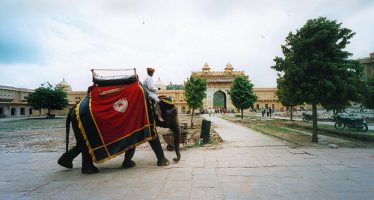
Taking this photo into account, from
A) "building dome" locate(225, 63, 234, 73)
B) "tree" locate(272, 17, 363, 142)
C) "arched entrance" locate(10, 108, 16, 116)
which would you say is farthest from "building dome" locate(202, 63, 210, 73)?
"tree" locate(272, 17, 363, 142)

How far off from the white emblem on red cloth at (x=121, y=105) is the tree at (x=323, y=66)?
7147mm

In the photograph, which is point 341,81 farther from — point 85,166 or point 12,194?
point 12,194

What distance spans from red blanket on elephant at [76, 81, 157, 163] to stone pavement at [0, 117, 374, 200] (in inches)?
24.3

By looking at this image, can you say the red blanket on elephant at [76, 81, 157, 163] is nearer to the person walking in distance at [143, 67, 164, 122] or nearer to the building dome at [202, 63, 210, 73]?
the person walking in distance at [143, 67, 164, 122]

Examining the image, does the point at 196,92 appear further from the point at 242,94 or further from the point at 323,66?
the point at 323,66

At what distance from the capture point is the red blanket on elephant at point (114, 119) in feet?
20.6

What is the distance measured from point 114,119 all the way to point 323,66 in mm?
8270

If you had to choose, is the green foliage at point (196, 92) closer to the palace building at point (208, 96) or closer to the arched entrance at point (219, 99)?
the palace building at point (208, 96)

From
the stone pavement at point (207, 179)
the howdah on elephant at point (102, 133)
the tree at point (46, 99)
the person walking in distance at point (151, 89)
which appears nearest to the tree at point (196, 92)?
the stone pavement at point (207, 179)

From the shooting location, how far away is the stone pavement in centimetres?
445

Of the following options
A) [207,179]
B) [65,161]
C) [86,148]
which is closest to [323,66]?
[207,179]

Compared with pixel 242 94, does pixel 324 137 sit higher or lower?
lower

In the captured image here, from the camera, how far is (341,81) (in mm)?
10539

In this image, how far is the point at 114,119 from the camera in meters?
6.34
